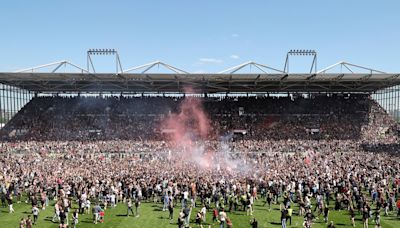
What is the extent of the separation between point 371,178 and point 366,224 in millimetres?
9023

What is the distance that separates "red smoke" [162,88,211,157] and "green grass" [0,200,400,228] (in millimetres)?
26740

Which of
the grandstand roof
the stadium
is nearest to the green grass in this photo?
the stadium

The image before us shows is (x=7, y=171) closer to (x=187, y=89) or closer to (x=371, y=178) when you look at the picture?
(x=371, y=178)

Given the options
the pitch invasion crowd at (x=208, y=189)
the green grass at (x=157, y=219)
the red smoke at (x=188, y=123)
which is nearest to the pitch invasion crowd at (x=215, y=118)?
the red smoke at (x=188, y=123)

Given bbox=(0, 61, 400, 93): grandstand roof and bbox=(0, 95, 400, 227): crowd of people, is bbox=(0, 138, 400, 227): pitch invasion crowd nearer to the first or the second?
bbox=(0, 95, 400, 227): crowd of people

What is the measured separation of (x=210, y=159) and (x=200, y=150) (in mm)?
5207

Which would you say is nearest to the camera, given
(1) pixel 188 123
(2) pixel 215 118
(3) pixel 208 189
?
(3) pixel 208 189

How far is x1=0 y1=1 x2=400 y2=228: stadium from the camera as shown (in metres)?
19.7

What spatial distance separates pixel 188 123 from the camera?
2160 inches

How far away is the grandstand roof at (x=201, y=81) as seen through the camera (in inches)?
1790

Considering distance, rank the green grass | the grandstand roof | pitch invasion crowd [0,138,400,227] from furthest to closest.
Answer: the grandstand roof < pitch invasion crowd [0,138,400,227] < the green grass

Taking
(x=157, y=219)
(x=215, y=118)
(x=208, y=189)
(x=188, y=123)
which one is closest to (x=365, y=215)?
(x=208, y=189)

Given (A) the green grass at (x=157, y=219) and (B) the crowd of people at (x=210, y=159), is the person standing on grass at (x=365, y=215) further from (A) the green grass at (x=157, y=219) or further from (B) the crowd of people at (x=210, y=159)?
(A) the green grass at (x=157, y=219)

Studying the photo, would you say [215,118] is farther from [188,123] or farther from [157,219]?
[157,219]
